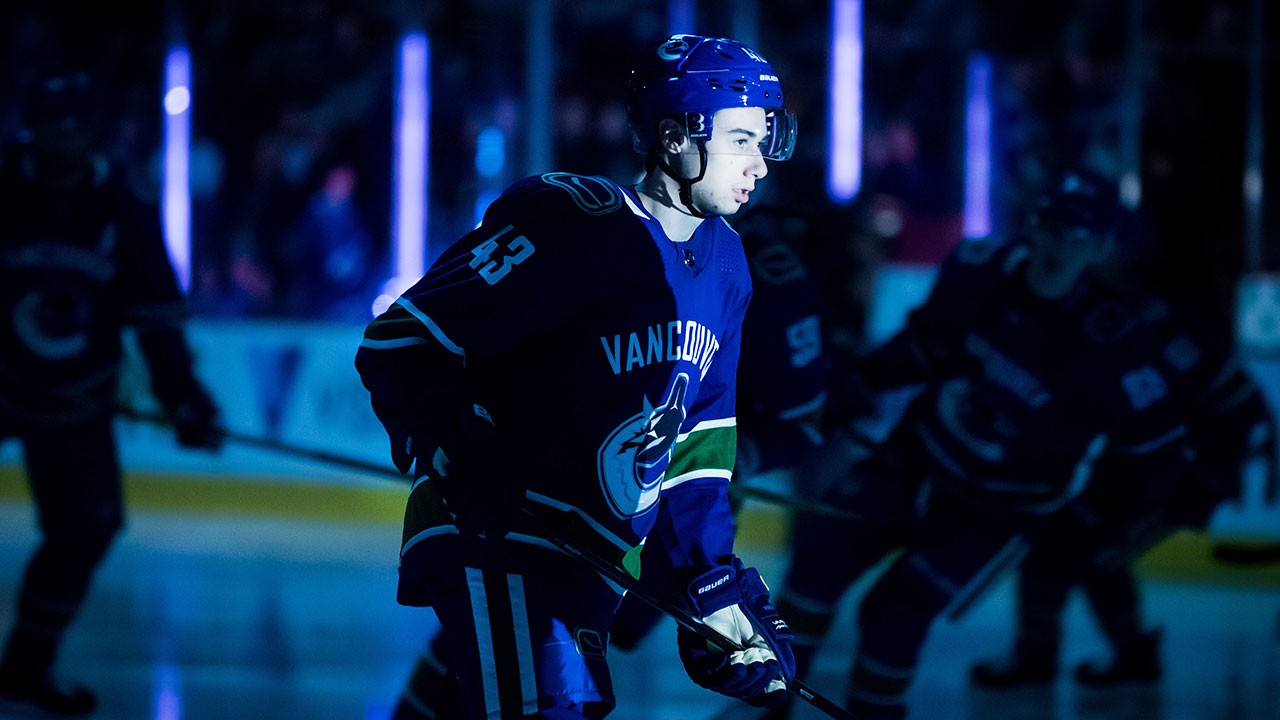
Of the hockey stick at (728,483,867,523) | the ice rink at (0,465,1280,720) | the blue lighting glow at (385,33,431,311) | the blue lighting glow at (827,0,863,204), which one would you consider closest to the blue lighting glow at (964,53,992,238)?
the blue lighting glow at (827,0,863,204)

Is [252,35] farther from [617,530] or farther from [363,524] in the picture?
[617,530]

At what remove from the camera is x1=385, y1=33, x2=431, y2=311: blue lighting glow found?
260 inches

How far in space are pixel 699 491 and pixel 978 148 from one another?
183 inches

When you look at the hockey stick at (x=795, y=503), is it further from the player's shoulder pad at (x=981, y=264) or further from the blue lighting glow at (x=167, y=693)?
the blue lighting glow at (x=167, y=693)

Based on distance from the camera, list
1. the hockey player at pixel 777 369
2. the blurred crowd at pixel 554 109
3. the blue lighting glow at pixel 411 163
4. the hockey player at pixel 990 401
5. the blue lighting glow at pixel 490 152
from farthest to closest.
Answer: the blue lighting glow at pixel 411 163 → the blue lighting glow at pixel 490 152 → the blurred crowd at pixel 554 109 → the hockey player at pixel 990 401 → the hockey player at pixel 777 369

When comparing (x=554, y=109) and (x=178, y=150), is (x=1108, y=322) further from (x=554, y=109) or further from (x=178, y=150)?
(x=178, y=150)

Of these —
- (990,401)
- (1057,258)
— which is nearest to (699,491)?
(990,401)

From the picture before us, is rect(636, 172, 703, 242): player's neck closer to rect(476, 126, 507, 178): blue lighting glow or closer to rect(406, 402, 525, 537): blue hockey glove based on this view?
rect(406, 402, 525, 537): blue hockey glove

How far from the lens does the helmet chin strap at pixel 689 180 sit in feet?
5.85

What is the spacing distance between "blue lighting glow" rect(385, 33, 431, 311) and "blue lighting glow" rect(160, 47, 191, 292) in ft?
3.05

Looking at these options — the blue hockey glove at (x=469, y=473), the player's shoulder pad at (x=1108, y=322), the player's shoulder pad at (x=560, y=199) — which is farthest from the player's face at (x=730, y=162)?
the player's shoulder pad at (x=1108, y=322)

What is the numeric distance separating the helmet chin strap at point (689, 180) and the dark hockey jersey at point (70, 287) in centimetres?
201

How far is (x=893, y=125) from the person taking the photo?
20.7 feet

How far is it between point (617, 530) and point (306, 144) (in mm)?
5516
